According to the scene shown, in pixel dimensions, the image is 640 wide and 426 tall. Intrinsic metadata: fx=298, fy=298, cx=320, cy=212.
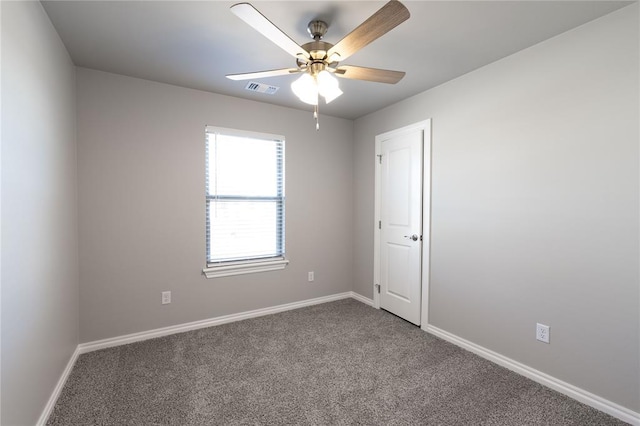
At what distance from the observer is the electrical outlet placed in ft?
6.98

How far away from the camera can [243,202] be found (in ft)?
11.0

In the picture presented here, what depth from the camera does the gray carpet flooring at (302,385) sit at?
1.79 metres

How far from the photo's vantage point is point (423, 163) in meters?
3.07

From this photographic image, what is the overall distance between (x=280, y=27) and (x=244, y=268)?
7.78 feet

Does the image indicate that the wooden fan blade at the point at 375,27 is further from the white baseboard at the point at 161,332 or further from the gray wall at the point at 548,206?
the white baseboard at the point at 161,332

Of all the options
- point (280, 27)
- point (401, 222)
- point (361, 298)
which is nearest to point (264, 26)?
point (280, 27)


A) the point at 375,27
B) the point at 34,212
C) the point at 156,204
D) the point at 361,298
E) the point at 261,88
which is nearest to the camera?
the point at 375,27

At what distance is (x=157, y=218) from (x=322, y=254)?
1.96 metres

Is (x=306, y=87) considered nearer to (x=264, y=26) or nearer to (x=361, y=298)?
(x=264, y=26)

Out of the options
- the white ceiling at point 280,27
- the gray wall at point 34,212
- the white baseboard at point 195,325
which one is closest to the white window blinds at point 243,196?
the white baseboard at point 195,325

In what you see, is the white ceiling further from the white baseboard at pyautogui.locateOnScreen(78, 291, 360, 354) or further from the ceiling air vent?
the white baseboard at pyautogui.locateOnScreen(78, 291, 360, 354)

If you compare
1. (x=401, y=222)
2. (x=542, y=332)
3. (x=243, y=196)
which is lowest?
(x=542, y=332)

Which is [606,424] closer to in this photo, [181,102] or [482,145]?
[482,145]

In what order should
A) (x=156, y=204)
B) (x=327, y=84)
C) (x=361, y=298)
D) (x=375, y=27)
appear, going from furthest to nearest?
(x=361, y=298)
(x=156, y=204)
(x=327, y=84)
(x=375, y=27)
